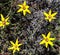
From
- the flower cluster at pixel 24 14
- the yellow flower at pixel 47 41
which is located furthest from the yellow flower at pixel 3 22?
the yellow flower at pixel 47 41

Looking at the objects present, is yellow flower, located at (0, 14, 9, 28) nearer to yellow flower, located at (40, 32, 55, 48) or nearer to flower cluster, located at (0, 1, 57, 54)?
flower cluster, located at (0, 1, 57, 54)

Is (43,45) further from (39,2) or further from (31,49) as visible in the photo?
(39,2)

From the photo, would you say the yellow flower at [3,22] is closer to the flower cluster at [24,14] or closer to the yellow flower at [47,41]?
the flower cluster at [24,14]

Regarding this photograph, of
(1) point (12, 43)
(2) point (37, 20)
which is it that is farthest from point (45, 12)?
(1) point (12, 43)

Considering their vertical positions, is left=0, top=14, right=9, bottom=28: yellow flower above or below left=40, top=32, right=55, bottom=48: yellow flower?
above

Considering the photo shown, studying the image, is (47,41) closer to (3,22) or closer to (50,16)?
(50,16)

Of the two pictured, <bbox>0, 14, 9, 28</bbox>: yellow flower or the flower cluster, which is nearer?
the flower cluster

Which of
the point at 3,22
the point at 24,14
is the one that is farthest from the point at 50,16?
the point at 3,22

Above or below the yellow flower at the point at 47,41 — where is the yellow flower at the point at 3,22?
above

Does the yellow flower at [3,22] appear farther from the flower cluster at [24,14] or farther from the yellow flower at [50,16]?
the yellow flower at [50,16]

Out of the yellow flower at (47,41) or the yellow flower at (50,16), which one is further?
the yellow flower at (50,16)

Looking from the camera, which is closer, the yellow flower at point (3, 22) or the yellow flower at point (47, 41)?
the yellow flower at point (47, 41)

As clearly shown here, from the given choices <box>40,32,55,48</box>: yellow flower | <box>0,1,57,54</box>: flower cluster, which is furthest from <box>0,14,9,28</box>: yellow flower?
<box>40,32,55,48</box>: yellow flower
